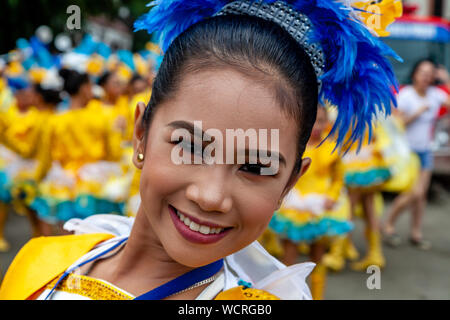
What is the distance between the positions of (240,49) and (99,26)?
11716 millimetres

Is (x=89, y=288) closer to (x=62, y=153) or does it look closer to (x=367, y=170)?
(x=62, y=153)

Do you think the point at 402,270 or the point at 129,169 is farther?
the point at 402,270

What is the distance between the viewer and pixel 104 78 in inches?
244

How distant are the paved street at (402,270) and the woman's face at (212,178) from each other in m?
3.33

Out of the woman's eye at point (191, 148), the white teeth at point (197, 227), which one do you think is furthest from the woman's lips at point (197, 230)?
the woman's eye at point (191, 148)

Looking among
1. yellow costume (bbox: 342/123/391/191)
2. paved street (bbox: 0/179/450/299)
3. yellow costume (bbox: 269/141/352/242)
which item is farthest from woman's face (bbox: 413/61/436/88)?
yellow costume (bbox: 269/141/352/242)

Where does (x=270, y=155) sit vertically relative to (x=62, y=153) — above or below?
above

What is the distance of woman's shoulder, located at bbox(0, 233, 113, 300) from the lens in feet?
4.69

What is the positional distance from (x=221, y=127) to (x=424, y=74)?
16.2 ft

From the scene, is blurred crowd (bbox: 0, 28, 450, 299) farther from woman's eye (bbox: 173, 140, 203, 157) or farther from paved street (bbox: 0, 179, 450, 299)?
woman's eye (bbox: 173, 140, 203, 157)

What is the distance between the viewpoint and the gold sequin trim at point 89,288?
1.33 m

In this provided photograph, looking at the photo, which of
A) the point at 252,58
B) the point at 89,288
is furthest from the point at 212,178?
the point at 89,288

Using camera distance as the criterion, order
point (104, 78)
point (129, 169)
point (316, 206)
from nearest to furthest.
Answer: point (316, 206)
point (129, 169)
point (104, 78)

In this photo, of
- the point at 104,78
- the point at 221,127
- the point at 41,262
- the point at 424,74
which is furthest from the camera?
the point at 104,78
